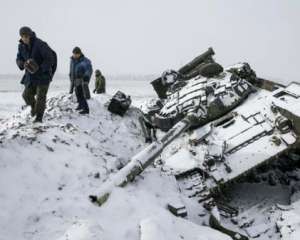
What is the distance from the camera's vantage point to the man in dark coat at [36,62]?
707cm

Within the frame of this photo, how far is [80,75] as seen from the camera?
923cm

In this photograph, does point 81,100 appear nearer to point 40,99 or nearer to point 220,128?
point 40,99

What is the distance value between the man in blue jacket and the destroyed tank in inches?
68.9

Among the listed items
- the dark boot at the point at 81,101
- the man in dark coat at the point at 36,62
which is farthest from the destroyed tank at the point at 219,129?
the man in dark coat at the point at 36,62

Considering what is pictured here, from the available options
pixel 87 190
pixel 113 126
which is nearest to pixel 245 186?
pixel 113 126

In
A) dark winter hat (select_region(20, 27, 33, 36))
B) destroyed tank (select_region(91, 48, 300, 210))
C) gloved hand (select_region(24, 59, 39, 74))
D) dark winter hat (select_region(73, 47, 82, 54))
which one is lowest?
destroyed tank (select_region(91, 48, 300, 210))

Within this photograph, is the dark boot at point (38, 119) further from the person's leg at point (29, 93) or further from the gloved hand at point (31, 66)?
the gloved hand at point (31, 66)

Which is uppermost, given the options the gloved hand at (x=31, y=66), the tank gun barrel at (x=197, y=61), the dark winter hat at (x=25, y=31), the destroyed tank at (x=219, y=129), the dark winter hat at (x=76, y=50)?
the dark winter hat at (x=25, y=31)

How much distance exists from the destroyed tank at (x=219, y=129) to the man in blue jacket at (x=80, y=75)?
5.74ft

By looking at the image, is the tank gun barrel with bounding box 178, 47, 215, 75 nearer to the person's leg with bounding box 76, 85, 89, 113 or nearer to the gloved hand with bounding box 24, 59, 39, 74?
the person's leg with bounding box 76, 85, 89, 113

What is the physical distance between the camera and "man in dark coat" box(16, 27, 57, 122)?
7074 mm

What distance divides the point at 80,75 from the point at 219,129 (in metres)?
3.51

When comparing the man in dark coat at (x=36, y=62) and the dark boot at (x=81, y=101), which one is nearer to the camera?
the man in dark coat at (x=36, y=62)

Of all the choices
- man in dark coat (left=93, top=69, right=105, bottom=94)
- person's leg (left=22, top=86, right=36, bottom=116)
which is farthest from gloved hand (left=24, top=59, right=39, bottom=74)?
man in dark coat (left=93, top=69, right=105, bottom=94)
